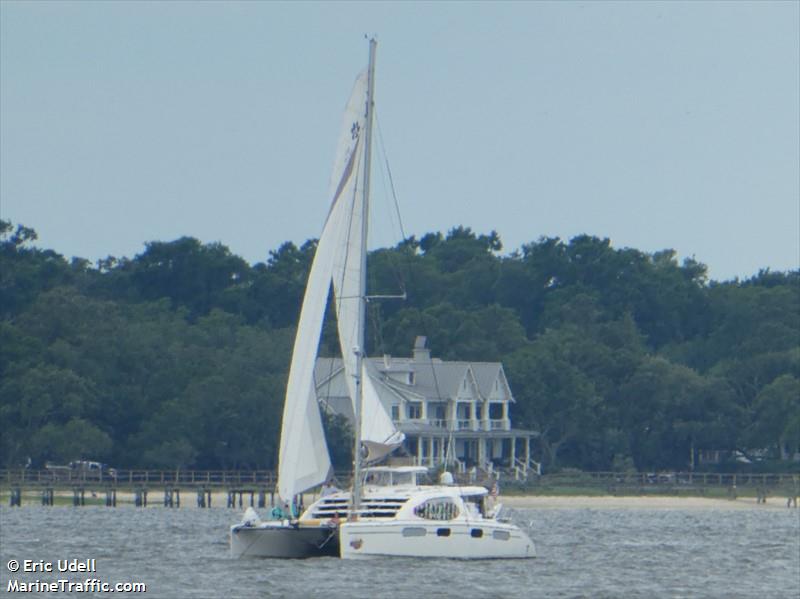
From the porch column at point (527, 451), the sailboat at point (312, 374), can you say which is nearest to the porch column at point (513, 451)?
the porch column at point (527, 451)

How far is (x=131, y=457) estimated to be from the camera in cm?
9362

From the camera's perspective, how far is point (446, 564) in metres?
47.0

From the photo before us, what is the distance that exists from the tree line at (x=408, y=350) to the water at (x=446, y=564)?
518 inches

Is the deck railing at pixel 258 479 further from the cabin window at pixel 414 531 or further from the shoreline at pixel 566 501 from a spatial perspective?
the cabin window at pixel 414 531

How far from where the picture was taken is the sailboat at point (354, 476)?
153 feet

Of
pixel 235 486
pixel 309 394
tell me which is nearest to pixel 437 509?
pixel 309 394

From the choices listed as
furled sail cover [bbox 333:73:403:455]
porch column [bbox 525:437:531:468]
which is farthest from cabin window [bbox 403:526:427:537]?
porch column [bbox 525:437:531:468]

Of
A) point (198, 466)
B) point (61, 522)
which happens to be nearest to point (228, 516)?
point (61, 522)

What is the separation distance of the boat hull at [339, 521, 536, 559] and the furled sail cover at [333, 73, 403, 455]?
234 centimetres

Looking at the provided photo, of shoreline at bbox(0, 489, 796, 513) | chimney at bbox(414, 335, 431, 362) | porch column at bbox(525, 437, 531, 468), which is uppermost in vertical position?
chimney at bbox(414, 335, 431, 362)

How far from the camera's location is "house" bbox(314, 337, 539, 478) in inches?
3863

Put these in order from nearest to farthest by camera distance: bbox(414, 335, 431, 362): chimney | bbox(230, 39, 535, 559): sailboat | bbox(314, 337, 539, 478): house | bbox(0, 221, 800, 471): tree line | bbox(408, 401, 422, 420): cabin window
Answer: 1. bbox(230, 39, 535, 559): sailboat
2. bbox(0, 221, 800, 471): tree line
3. bbox(314, 337, 539, 478): house
4. bbox(408, 401, 422, 420): cabin window
5. bbox(414, 335, 431, 362): chimney

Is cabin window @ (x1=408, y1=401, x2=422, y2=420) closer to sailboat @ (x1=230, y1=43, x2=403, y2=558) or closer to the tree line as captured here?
the tree line

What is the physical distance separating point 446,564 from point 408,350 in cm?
6424
